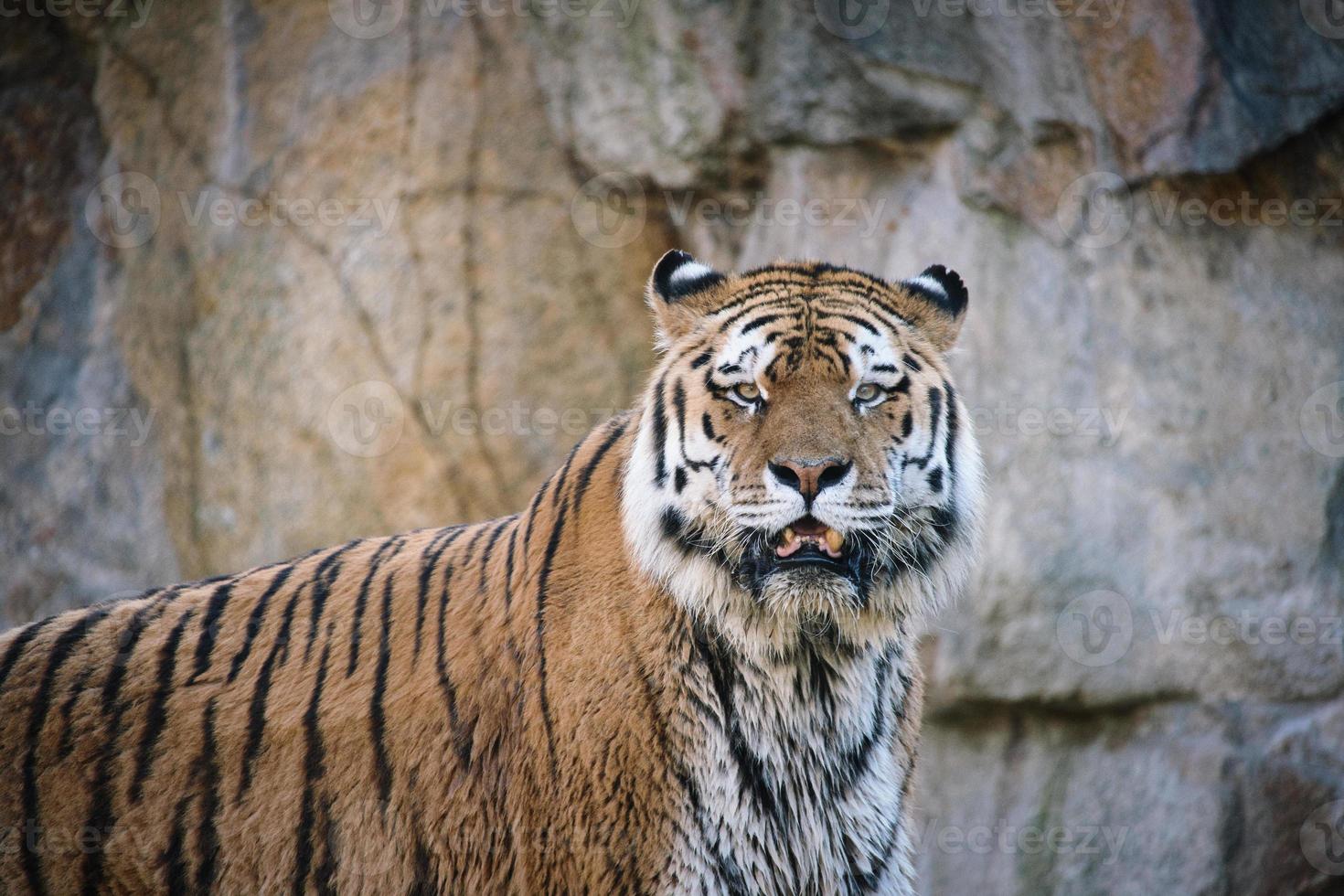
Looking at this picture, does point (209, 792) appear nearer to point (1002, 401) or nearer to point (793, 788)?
point (793, 788)

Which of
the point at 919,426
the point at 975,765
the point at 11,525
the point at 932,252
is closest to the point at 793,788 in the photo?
the point at 919,426

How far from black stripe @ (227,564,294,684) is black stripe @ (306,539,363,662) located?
0.33 ft

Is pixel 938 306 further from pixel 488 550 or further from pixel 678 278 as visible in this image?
pixel 488 550

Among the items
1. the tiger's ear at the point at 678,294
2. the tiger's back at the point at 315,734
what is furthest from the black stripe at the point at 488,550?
the tiger's ear at the point at 678,294

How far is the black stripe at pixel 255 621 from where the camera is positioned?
Result: 325 cm

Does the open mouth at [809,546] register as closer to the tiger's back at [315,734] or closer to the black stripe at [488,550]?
the tiger's back at [315,734]

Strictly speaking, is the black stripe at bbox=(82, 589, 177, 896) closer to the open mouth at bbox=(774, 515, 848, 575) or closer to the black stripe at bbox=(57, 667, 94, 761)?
the black stripe at bbox=(57, 667, 94, 761)

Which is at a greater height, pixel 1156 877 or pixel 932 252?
pixel 932 252

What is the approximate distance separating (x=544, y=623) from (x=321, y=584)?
806 mm

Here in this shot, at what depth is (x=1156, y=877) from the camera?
5.07m

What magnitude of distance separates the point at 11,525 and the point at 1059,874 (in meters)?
4.98

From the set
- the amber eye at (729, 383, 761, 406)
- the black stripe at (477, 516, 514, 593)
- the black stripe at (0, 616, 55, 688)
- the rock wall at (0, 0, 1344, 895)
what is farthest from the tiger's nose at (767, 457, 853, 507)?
the rock wall at (0, 0, 1344, 895)

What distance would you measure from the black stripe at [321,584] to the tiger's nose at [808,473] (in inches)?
55.6

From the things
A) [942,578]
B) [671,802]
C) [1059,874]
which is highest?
[942,578]
